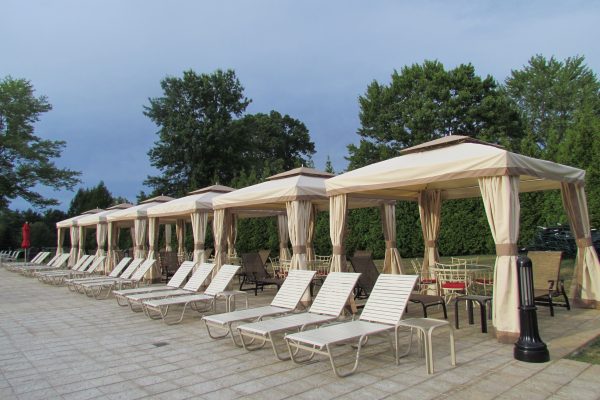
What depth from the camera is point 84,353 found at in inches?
196

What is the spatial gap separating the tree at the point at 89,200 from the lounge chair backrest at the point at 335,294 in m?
30.9

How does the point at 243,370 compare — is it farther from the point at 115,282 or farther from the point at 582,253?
the point at 115,282

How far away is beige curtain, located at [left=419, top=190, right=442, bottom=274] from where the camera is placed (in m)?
8.52

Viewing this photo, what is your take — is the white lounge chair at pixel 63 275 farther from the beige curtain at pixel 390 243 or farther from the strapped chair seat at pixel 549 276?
the strapped chair seat at pixel 549 276

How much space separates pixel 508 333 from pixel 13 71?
34903mm

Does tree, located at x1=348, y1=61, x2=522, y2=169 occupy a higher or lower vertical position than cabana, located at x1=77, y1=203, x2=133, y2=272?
higher

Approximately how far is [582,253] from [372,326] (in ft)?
14.9

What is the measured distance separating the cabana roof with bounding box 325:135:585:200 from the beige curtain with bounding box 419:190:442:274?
76cm

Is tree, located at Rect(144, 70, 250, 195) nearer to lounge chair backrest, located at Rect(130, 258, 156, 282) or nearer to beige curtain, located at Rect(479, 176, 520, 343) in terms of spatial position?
lounge chair backrest, located at Rect(130, 258, 156, 282)

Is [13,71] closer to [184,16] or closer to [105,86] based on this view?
[105,86]

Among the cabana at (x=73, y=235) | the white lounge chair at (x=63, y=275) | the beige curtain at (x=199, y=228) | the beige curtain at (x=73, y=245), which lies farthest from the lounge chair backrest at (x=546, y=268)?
the beige curtain at (x=73, y=245)

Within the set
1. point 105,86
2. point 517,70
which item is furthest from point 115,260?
point 517,70

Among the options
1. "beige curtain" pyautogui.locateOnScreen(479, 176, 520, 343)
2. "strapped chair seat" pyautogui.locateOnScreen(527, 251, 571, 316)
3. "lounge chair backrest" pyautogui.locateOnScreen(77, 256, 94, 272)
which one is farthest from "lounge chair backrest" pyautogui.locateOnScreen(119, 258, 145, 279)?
"strapped chair seat" pyautogui.locateOnScreen(527, 251, 571, 316)

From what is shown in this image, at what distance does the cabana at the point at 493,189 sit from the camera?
5016mm
